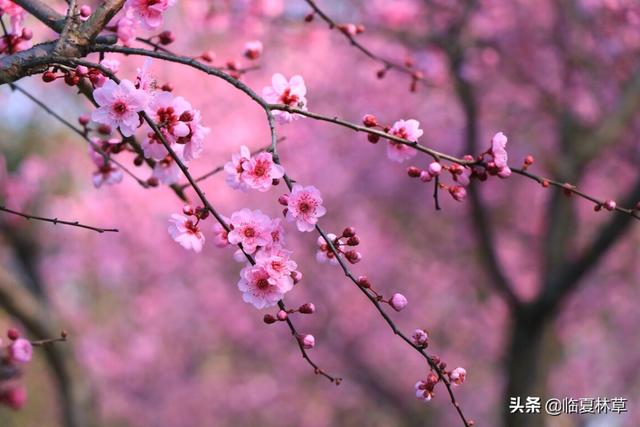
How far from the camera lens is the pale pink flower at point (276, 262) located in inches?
77.4

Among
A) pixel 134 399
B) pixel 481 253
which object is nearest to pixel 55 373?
pixel 481 253

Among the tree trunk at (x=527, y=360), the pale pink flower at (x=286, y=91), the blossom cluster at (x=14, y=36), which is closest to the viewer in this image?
the pale pink flower at (x=286, y=91)

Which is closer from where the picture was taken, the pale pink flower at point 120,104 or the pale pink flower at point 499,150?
the pale pink flower at point 120,104

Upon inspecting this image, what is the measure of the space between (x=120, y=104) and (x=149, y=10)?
1.34 feet

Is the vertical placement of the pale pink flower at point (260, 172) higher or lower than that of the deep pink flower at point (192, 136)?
lower

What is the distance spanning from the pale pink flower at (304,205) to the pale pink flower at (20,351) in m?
1.12

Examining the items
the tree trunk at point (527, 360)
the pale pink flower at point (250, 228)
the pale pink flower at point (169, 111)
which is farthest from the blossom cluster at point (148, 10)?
the tree trunk at point (527, 360)

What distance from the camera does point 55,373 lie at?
6.37m

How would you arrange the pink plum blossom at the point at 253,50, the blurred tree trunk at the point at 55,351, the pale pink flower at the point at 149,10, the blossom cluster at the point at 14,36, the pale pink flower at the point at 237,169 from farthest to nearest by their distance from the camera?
1. the blurred tree trunk at the point at 55,351
2. the pink plum blossom at the point at 253,50
3. the blossom cluster at the point at 14,36
4. the pale pink flower at the point at 149,10
5. the pale pink flower at the point at 237,169

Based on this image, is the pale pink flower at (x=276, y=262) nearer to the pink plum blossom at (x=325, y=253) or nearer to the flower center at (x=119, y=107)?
the pink plum blossom at (x=325, y=253)

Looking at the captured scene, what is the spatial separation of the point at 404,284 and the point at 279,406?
386cm

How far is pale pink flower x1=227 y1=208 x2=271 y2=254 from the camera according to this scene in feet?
6.50

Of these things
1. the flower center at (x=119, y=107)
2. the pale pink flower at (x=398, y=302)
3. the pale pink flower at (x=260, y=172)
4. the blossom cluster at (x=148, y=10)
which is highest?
the blossom cluster at (x=148, y=10)

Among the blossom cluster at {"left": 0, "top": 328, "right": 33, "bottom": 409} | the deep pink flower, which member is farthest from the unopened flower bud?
the blossom cluster at {"left": 0, "top": 328, "right": 33, "bottom": 409}
